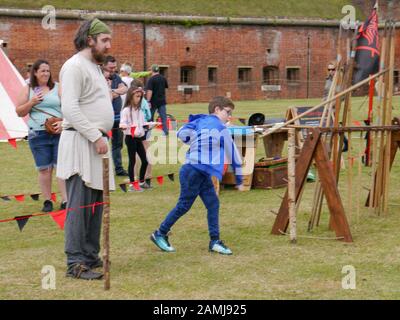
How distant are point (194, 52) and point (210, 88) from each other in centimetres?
213

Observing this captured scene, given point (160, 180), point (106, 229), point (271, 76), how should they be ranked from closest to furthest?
1. point (106, 229)
2. point (160, 180)
3. point (271, 76)

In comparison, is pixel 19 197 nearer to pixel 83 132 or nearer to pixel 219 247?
pixel 219 247

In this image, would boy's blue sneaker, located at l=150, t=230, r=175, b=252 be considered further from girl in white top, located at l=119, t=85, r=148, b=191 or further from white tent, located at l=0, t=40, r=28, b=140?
white tent, located at l=0, t=40, r=28, b=140

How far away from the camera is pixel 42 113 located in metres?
8.30

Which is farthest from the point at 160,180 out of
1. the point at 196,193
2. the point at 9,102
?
the point at 9,102

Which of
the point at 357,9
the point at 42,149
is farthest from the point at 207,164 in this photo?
the point at 357,9

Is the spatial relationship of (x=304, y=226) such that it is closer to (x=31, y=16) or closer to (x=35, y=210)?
(x=35, y=210)

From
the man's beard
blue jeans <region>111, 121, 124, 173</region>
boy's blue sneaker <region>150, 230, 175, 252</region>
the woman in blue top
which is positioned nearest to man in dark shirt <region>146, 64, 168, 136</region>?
blue jeans <region>111, 121, 124, 173</region>

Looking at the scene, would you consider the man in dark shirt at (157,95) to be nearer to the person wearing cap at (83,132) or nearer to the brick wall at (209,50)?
the person wearing cap at (83,132)

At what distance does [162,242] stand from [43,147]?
2.48 meters

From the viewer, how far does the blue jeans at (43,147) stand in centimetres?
834

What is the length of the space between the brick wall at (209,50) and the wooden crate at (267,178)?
2473 centimetres

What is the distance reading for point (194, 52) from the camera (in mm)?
37375

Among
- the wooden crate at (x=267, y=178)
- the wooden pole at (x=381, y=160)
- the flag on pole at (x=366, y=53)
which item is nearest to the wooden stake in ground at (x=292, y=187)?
the flag on pole at (x=366, y=53)
